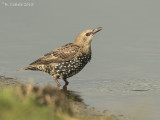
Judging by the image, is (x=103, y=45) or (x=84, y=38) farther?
(x=103, y=45)

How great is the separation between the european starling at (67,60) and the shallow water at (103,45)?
349 millimetres

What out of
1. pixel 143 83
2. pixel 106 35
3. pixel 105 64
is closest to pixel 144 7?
pixel 106 35

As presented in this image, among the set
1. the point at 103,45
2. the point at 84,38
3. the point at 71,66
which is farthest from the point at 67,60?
the point at 103,45

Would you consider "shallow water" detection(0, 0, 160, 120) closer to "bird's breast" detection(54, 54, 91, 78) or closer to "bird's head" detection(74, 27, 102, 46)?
"bird's breast" detection(54, 54, 91, 78)

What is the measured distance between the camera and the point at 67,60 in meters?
11.4

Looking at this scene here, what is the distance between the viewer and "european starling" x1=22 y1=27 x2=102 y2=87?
11.3 m

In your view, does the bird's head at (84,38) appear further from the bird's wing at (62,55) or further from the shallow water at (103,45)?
the shallow water at (103,45)

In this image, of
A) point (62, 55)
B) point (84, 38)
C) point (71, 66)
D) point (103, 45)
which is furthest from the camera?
point (103, 45)

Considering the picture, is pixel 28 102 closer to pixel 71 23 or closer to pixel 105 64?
pixel 105 64

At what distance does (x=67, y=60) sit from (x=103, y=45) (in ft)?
10.4

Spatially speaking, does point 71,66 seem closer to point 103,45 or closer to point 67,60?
point 67,60

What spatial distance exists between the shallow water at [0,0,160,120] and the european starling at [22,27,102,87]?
35 cm

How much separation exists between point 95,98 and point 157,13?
6929 mm

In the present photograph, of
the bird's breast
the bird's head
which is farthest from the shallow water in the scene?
the bird's head
